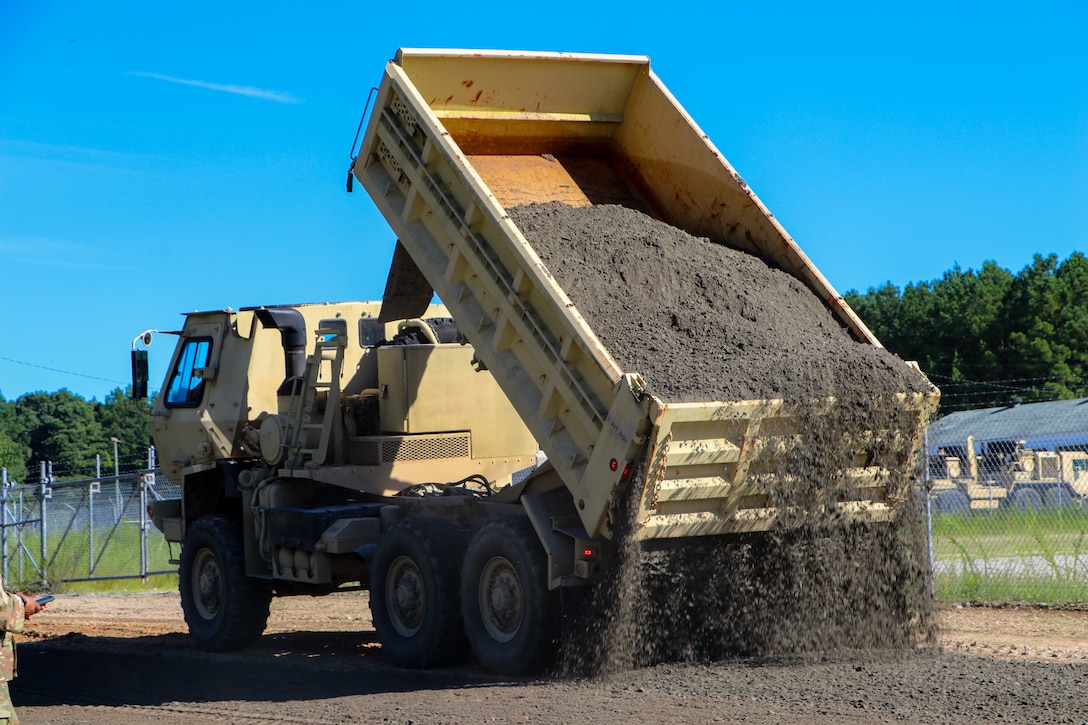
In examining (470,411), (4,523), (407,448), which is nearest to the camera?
(407,448)

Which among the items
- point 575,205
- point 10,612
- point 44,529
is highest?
point 575,205

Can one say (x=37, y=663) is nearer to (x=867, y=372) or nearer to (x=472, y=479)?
(x=472, y=479)

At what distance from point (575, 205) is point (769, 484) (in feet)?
9.81

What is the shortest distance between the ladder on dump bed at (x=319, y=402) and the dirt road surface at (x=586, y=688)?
1.74 metres

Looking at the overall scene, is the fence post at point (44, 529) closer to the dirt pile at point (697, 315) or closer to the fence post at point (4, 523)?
the fence post at point (4, 523)

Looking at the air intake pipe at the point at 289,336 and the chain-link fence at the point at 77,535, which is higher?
the air intake pipe at the point at 289,336

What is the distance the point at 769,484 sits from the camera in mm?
8250

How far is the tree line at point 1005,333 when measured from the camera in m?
45.6

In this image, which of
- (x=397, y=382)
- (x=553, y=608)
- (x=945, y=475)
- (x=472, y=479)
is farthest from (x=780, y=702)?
(x=945, y=475)

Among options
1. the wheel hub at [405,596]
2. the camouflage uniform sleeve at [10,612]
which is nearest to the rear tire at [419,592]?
the wheel hub at [405,596]

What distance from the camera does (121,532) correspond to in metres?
20.4

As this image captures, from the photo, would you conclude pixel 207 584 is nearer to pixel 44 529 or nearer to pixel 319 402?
pixel 319 402

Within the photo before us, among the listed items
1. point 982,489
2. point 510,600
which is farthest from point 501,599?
point 982,489

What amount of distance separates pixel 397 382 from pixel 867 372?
4168 millimetres
